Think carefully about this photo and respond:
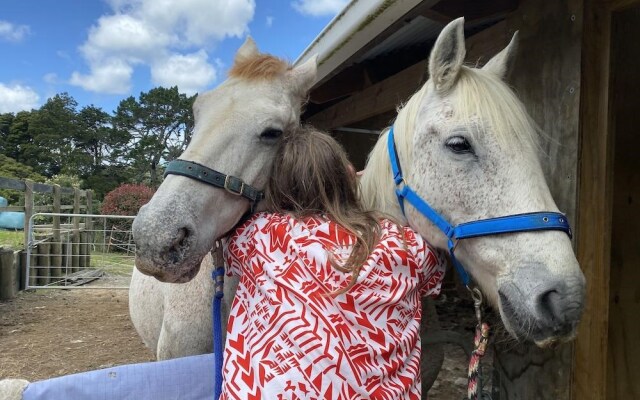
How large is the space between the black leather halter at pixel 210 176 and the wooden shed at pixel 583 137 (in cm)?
105

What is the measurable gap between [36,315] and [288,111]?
263 inches

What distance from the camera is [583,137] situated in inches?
65.6

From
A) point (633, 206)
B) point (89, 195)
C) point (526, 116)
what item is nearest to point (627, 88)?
point (633, 206)

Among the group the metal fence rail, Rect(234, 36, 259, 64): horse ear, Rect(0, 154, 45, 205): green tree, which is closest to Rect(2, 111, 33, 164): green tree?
Rect(0, 154, 45, 205): green tree

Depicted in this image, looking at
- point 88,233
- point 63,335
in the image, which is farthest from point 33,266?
point 88,233

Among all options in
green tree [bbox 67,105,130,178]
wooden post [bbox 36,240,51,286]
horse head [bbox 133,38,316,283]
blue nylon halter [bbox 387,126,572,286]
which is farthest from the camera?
green tree [bbox 67,105,130,178]

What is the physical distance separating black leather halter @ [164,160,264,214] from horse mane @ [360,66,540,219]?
0.54 metres

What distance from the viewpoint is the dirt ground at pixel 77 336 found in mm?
4098

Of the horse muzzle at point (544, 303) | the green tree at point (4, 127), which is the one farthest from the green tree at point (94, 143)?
the horse muzzle at point (544, 303)

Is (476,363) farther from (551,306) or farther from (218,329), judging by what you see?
(218,329)

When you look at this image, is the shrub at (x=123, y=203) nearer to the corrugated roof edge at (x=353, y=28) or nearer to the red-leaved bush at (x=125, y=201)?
the red-leaved bush at (x=125, y=201)

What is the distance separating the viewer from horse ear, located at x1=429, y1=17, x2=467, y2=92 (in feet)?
4.96

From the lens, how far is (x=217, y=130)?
160 centimetres

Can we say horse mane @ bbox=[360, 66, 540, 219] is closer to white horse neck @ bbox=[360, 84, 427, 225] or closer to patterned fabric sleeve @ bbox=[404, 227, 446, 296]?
white horse neck @ bbox=[360, 84, 427, 225]
